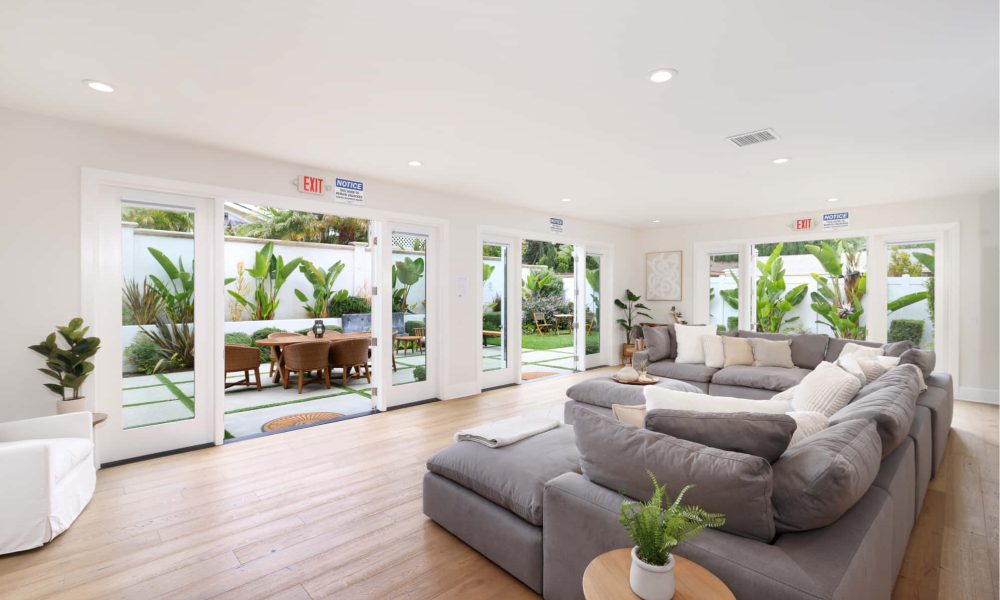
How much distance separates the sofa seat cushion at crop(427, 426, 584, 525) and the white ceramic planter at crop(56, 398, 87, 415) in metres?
2.65

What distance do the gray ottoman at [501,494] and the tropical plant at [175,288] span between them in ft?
9.27

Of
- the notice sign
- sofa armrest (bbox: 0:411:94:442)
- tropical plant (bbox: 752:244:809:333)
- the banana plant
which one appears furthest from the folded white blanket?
the banana plant

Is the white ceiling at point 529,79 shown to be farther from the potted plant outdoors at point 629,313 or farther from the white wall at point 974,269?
the potted plant outdoors at point 629,313

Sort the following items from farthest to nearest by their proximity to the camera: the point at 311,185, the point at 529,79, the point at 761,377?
the point at 761,377
the point at 311,185
the point at 529,79

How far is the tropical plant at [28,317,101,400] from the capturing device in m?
3.17

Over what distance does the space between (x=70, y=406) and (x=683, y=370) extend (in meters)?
5.84

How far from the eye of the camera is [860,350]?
15.4 feet

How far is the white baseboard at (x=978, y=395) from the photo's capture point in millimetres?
5684

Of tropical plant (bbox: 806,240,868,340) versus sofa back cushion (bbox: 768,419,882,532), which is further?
tropical plant (bbox: 806,240,868,340)

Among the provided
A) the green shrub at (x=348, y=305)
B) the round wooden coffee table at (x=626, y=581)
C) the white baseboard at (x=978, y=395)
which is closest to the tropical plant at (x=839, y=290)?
the white baseboard at (x=978, y=395)

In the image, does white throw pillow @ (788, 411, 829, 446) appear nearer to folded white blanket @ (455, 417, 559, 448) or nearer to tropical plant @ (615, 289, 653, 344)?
folded white blanket @ (455, 417, 559, 448)

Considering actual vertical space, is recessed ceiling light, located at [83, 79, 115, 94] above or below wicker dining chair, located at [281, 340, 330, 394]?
above

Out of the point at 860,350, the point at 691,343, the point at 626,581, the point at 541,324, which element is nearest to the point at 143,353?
the point at 626,581

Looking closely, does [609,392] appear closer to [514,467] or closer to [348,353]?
[514,467]
